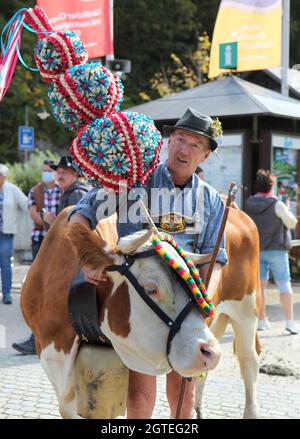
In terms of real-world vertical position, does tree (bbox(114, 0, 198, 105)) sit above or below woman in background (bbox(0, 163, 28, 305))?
above

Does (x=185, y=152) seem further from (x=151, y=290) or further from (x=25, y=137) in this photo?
(x=25, y=137)

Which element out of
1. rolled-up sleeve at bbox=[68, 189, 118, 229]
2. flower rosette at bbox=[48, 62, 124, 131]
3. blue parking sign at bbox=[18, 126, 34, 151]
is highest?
blue parking sign at bbox=[18, 126, 34, 151]

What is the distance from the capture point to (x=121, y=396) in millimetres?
3117

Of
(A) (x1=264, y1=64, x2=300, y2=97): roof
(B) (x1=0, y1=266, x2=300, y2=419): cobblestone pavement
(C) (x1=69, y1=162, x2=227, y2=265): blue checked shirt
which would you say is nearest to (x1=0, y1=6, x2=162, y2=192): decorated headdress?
(C) (x1=69, y1=162, x2=227, y2=265): blue checked shirt

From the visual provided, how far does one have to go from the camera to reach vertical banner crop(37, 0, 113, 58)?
10.1 m

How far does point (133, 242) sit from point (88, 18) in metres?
8.39

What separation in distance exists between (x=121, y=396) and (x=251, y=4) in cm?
1080

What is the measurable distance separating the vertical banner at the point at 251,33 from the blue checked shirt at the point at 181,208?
379 inches

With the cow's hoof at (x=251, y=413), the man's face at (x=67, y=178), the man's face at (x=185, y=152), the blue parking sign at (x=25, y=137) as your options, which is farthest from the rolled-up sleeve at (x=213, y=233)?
the blue parking sign at (x=25, y=137)

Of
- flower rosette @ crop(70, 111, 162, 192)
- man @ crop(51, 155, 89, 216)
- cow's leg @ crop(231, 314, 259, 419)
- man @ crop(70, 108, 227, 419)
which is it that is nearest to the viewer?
flower rosette @ crop(70, 111, 162, 192)

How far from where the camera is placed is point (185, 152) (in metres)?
3.53

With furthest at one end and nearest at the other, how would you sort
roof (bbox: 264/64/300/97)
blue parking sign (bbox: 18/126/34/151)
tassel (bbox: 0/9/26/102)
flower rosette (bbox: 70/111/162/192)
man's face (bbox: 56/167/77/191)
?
1. blue parking sign (bbox: 18/126/34/151)
2. roof (bbox: 264/64/300/97)
3. man's face (bbox: 56/167/77/191)
4. tassel (bbox: 0/9/26/102)
5. flower rosette (bbox: 70/111/162/192)

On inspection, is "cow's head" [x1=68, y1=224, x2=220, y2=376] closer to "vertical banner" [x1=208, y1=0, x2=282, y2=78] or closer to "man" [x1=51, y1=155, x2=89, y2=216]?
"man" [x1=51, y1=155, x2=89, y2=216]

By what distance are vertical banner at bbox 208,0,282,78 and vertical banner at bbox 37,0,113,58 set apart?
3233mm
